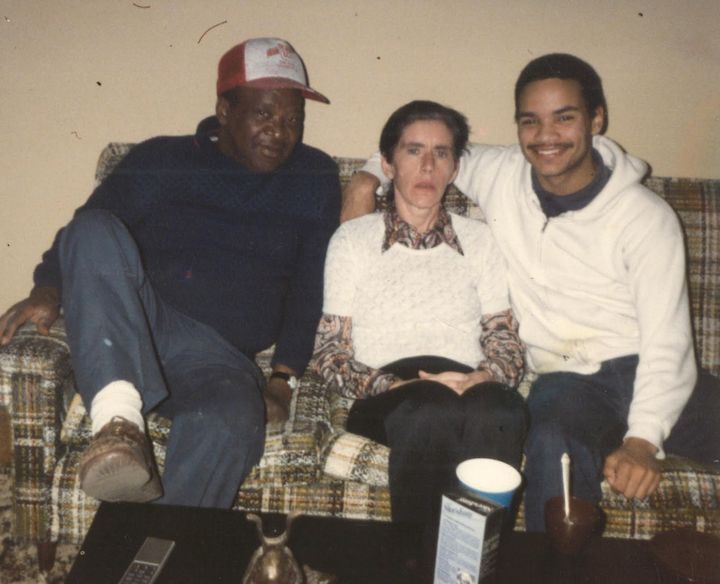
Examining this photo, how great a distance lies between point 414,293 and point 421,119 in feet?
1.64

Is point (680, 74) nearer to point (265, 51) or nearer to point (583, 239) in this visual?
point (583, 239)

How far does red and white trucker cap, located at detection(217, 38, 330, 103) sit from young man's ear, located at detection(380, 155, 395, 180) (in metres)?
0.36

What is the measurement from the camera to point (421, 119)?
1.94 m

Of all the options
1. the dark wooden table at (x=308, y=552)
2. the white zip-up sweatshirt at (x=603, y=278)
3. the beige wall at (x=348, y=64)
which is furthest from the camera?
the beige wall at (x=348, y=64)

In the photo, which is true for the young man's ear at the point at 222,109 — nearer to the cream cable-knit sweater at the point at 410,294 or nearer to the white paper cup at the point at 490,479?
the cream cable-knit sweater at the point at 410,294

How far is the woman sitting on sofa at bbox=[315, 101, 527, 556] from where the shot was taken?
1.85 meters

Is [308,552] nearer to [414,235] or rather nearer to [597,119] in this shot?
[414,235]

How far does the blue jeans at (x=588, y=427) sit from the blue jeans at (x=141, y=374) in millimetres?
707

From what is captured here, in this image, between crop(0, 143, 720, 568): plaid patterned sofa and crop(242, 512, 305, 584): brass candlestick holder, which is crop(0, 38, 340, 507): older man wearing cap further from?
crop(242, 512, 305, 584): brass candlestick holder

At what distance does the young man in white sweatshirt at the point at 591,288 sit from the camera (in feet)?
5.70

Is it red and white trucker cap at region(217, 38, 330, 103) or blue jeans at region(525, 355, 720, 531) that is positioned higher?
red and white trucker cap at region(217, 38, 330, 103)

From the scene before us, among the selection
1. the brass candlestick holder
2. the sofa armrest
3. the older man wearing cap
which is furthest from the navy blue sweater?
the brass candlestick holder

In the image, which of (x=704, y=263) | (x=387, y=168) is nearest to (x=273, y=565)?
(x=387, y=168)

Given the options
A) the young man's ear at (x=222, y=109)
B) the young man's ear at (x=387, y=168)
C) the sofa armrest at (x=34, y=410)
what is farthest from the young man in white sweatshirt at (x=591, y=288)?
the sofa armrest at (x=34, y=410)
